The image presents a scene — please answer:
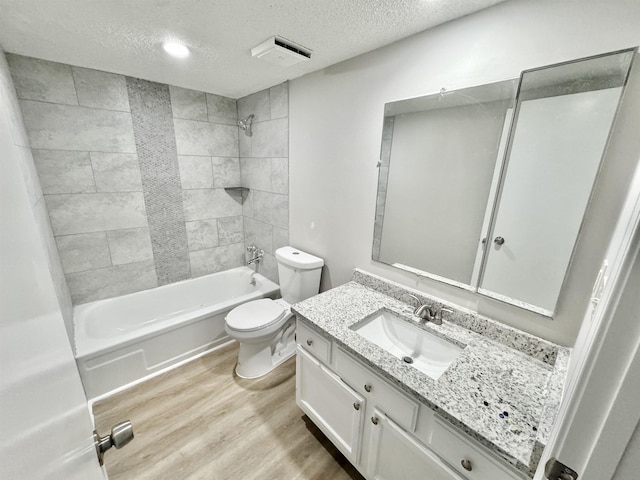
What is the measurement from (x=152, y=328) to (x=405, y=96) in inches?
92.1

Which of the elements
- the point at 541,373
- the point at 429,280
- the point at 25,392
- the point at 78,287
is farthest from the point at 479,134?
the point at 78,287

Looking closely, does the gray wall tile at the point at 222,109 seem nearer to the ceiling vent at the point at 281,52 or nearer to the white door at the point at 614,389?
the ceiling vent at the point at 281,52

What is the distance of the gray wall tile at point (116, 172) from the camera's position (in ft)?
6.89

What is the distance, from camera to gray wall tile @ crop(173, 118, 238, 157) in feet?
8.01

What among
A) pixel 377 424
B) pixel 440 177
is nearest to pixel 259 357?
pixel 377 424

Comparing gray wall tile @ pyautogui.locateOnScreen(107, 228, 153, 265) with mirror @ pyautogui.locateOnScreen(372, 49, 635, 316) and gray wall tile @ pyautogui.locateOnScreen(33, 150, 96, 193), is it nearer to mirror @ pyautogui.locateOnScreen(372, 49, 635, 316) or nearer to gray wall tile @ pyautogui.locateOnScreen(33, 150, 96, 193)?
gray wall tile @ pyautogui.locateOnScreen(33, 150, 96, 193)

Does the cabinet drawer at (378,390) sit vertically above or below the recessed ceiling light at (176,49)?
below

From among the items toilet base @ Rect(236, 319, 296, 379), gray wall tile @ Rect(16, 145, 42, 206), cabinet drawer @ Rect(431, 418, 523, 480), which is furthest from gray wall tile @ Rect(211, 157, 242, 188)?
cabinet drawer @ Rect(431, 418, 523, 480)

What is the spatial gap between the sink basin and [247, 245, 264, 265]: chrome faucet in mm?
1683

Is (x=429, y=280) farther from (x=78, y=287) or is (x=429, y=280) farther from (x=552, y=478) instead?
(x=78, y=287)

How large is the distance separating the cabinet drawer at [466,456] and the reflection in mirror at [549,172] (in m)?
0.62

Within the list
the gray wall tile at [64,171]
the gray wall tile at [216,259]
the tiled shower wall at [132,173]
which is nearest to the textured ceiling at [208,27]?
the tiled shower wall at [132,173]

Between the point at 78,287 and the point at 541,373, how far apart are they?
3.14 metres

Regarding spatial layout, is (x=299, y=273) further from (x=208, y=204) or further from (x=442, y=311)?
(x=208, y=204)
